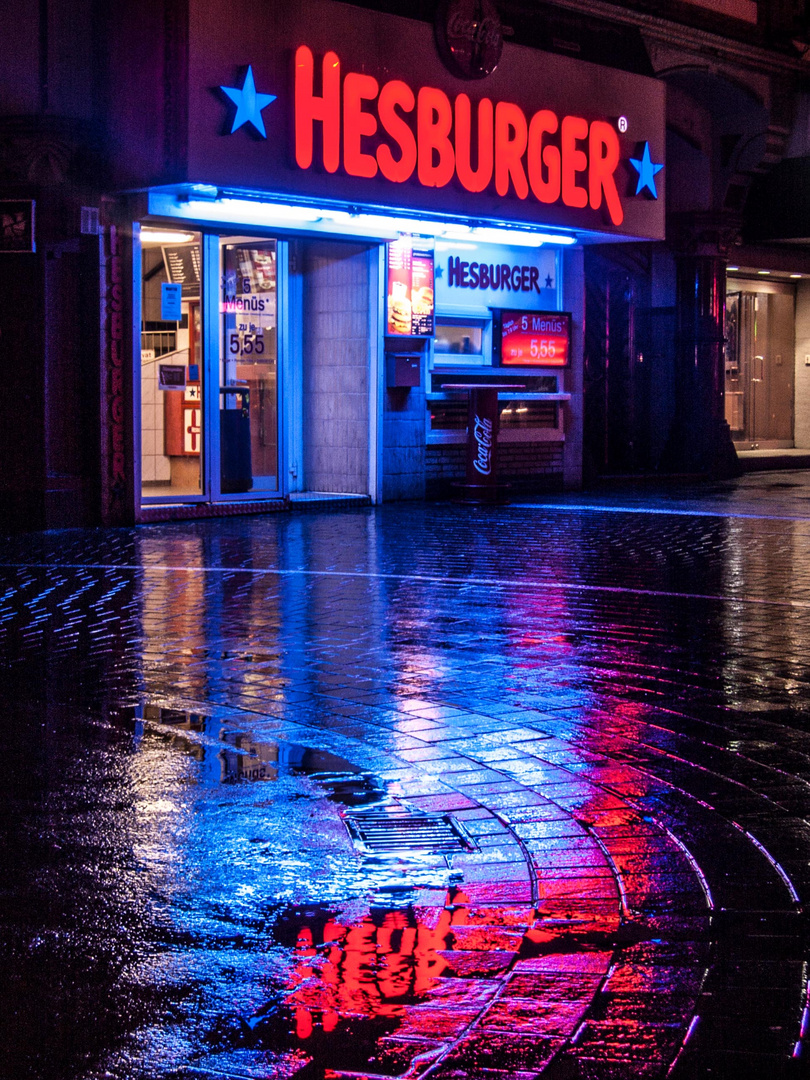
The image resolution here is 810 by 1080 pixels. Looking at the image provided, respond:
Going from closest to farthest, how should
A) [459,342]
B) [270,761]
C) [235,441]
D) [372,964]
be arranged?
[372,964] → [270,761] → [235,441] → [459,342]

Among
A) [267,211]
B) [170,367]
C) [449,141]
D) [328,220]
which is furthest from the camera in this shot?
[328,220]

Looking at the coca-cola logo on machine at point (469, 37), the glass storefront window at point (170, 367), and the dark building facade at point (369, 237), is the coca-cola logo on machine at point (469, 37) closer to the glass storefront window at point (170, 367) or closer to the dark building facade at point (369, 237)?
the dark building facade at point (369, 237)

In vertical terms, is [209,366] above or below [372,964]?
above

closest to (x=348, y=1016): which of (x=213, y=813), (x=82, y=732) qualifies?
(x=213, y=813)

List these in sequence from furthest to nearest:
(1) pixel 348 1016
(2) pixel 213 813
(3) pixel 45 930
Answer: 1. (2) pixel 213 813
2. (3) pixel 45 930
3. (1) pixel 348 1016

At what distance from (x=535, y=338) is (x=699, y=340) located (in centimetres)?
406

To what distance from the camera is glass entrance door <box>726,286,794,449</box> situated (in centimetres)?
2588

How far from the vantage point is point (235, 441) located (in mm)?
16062

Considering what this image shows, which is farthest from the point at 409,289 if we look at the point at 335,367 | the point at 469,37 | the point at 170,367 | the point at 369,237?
the point at 170,367

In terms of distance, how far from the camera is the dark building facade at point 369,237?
1355 centimetres

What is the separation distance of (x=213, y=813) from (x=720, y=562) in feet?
24.9

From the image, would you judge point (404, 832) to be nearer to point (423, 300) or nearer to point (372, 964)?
point (372, 964)

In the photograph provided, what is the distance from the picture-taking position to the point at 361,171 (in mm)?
14734

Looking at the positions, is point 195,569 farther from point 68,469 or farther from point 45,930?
point 45,930
